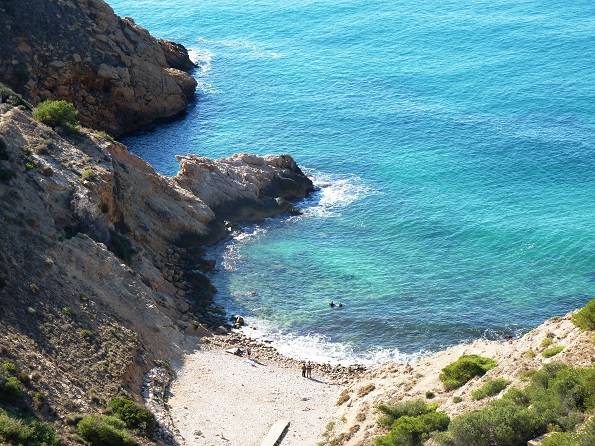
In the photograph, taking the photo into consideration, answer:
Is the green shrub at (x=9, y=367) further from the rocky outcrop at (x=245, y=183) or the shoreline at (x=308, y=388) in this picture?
the rocky outcrop at (x=245, y=183)

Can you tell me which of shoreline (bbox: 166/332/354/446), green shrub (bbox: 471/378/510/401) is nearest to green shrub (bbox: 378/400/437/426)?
green shrub (bbox: 471/378/510/401)

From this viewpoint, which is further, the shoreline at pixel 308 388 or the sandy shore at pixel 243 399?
the sandy shore at pixel 243 399

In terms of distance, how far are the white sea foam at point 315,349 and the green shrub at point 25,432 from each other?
2843 centimetres

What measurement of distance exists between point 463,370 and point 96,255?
1115 inches

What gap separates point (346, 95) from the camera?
418 ft

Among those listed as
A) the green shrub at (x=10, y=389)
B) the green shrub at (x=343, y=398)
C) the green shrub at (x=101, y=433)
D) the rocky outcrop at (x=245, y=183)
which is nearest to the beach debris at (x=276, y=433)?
the green shrub at (x=343, y=398)

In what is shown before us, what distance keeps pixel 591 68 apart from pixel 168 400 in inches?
3528

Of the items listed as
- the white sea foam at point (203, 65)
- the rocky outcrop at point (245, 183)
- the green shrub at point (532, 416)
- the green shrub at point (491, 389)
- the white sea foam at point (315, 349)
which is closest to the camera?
the green shrub at point (532, 416)

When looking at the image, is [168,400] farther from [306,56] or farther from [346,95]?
[306,56]

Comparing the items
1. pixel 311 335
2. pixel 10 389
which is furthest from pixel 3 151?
pixel 311 335

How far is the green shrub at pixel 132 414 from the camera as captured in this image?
52125mm

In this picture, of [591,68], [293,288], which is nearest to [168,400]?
[293,288]

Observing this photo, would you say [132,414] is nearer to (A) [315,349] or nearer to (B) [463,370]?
(B) [463,370]

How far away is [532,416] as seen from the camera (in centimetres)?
3934
